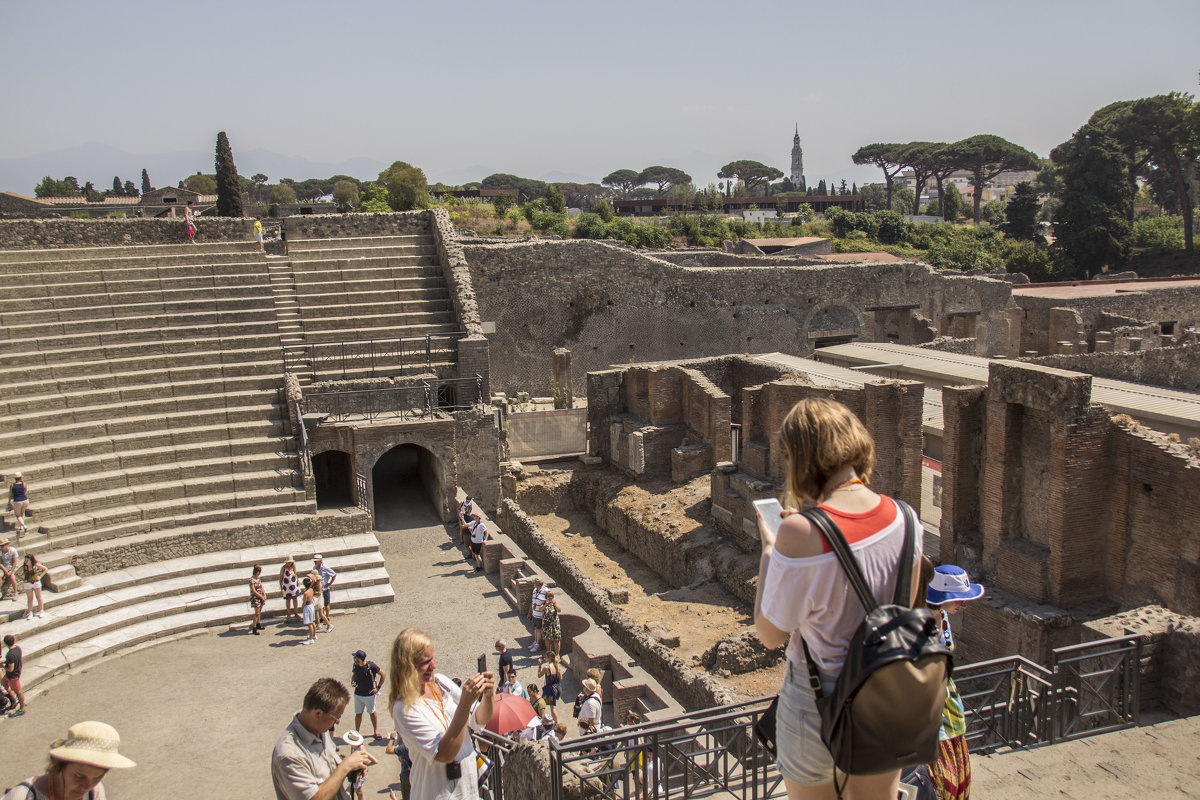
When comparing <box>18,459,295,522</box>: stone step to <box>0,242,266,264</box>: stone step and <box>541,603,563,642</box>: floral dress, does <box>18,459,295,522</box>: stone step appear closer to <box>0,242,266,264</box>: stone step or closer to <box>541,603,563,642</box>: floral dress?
<box>541,603,563,642</box>: floral dress

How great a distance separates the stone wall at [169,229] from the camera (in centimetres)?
2211

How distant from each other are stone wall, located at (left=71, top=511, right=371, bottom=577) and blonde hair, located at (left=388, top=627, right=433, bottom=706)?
10.9m

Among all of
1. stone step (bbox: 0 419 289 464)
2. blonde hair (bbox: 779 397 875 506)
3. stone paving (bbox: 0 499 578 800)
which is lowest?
stone paving (bbox: 0 499 578 800)

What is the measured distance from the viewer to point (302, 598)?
1316 centimetres

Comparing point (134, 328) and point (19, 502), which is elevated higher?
point (134, 328)

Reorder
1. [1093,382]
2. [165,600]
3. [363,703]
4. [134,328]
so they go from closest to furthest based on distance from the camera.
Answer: [363,703] < [165,600] < [1093,382] < [134,328]

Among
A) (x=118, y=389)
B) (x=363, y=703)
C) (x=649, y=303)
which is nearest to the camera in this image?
(x=363, y=703)

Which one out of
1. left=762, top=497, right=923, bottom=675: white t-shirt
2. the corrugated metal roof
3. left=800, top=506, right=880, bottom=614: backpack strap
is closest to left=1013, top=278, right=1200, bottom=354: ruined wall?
the corrugated metal roof

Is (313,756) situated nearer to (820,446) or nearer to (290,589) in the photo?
(820,446)

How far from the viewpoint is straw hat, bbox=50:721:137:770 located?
161 inches

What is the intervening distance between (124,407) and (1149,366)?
1958 centimetres

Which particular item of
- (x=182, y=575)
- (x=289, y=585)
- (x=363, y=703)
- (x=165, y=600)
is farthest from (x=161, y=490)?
(x=363, y=703)

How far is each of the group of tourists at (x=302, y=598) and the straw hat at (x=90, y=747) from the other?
866cm

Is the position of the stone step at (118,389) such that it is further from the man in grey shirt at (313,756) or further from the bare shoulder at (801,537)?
the bare shoulder at (801,537)
